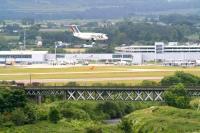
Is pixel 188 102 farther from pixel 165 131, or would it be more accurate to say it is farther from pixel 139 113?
pixel 165 131

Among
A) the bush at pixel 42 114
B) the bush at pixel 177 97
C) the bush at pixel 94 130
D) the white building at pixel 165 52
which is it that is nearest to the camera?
the bush at pixel 94 130

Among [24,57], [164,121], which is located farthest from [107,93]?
[24,57]

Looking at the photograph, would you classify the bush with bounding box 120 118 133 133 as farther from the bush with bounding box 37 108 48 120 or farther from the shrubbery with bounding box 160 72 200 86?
the shrubbery with bounding box 160 72 200 86

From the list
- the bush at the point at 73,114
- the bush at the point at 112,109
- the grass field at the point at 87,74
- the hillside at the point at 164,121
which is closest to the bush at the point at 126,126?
the hillside at the point at 164,121

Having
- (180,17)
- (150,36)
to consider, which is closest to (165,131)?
(150,36)

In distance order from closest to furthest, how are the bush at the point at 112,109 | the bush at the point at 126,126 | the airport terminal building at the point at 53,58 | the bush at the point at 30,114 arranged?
the bush at the point at 126,126 → the bush at the point at 30,114 → the bush at the point at 112,109 → the airport terminal building at the point at 53,58

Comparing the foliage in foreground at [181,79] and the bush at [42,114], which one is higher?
the foliage in foreground at [181,79]

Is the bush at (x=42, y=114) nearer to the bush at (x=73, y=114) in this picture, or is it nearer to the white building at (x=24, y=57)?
the bush at (x=73, y=114)
